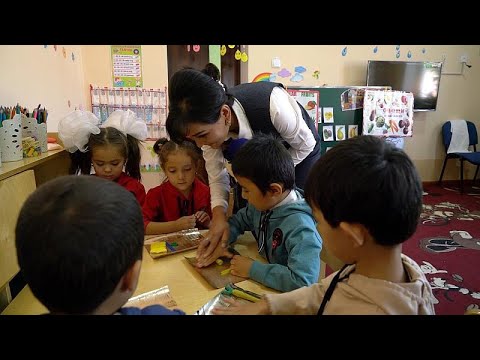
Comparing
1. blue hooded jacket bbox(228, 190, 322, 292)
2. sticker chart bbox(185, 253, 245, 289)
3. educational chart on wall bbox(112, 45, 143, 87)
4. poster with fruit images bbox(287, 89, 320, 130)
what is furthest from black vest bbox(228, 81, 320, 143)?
educational chart on wall bbox(112, 45, 143, 87)

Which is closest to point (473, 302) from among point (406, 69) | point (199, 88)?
point (199, 88)

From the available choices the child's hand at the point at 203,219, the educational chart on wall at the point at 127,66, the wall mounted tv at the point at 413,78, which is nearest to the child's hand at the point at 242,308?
the child's hand at the point at 203,219

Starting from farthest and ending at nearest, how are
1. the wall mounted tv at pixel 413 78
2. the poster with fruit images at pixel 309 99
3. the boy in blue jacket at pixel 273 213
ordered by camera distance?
the wall mounted tv at pixel 413 78 < the poster with fruit images at pixel 309 99 < the boy in blue jacket at pixel 273 213

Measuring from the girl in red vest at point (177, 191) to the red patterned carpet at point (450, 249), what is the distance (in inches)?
38.5

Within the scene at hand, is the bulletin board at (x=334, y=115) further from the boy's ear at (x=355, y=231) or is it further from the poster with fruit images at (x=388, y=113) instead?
the boy's ear at (x=355, y=231)

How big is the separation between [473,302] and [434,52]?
3.81 m

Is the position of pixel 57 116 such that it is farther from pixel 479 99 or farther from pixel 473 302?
pixel 479 99

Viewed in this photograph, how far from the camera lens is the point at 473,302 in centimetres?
200

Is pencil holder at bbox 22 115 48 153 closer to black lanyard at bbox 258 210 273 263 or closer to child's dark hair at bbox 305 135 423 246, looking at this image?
black lanyard at bbox 258 210 273 263

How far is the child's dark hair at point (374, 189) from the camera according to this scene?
0.54m

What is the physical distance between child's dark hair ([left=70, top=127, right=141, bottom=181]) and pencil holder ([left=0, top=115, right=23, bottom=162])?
0.40 metres

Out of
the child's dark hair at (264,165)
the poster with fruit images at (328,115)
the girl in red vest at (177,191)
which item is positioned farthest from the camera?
the poster with fruit images at (328,115)

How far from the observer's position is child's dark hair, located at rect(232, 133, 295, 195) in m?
1.03

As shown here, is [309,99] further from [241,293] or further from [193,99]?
[241,293]
